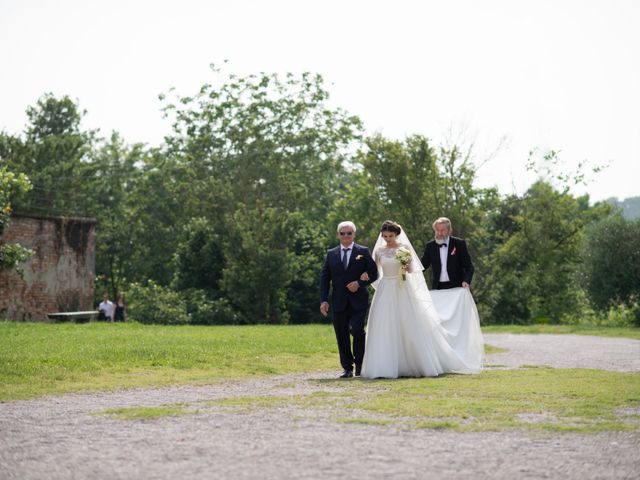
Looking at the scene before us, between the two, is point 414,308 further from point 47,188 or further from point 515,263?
point 47,188

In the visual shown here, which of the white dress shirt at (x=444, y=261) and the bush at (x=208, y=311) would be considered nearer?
the white dress shirt at (x=444, y=261)

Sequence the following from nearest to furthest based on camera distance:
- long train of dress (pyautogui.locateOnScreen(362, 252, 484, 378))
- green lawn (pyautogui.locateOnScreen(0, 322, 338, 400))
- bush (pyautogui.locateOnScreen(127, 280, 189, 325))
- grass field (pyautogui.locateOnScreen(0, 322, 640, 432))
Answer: grass field (pyautogui.locateOnScreen(0, 322, 640, 432)) < green lawn (pyautogui.locateOnScreen(0, 322, 338, 400)) < long train of dress (pyautogui.locateOnScreen(362, 252, 484, 378)) < bush (pyautogui.locateOnScreen(127, 280, 189, 325))

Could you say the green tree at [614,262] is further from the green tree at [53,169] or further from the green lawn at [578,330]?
the green tree at [53,169]

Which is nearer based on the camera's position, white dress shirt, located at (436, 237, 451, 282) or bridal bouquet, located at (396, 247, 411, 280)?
bridal bouquet, located at (396, 247, 411, 280)

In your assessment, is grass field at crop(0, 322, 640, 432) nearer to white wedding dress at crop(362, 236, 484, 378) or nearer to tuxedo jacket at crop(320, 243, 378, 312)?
white wedding dress at crop(362, 236, 484, 378)

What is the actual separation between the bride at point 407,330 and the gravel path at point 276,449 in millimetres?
4708

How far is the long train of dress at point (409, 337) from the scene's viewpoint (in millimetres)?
13906

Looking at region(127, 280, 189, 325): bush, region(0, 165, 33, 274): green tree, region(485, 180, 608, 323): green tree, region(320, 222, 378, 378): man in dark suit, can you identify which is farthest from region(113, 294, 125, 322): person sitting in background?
region(320, 222, 378, 378): man in dark suit

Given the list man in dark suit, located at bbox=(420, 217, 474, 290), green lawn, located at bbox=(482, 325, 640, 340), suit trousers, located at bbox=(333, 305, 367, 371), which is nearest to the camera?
suit trousers, located at bbox=(333, 305, 367, 371)

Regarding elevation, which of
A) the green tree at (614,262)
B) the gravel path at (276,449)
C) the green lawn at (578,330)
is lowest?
the gravel path at (276,449)

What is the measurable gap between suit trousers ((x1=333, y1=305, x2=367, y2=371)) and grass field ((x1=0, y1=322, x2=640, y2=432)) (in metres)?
1.15

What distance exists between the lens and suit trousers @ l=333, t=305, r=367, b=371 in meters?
14.2

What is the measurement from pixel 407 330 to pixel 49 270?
2803cm

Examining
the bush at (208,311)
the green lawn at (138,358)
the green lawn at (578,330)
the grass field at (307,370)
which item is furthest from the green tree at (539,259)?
the grass field at (307,370)
